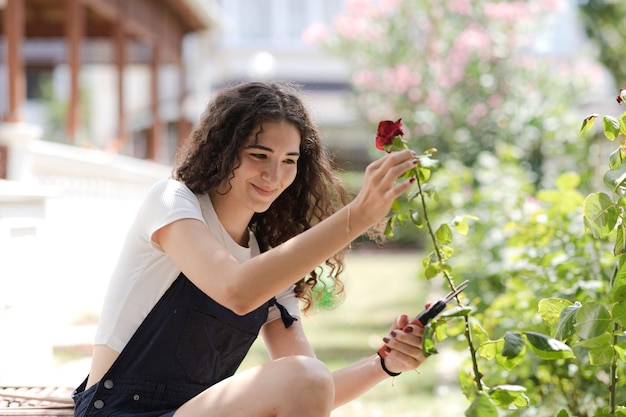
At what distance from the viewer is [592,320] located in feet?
5.77

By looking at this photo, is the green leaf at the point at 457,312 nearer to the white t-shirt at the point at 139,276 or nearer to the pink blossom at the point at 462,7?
the white t-shirt at the point at 139,276

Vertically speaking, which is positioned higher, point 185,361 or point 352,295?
point 185,361

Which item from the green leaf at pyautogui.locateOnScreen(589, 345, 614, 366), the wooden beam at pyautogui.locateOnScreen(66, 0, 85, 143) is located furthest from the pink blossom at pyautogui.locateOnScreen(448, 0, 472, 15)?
the green leaf at pyautogui.locateOnScreen(589, 345, 614, 366)

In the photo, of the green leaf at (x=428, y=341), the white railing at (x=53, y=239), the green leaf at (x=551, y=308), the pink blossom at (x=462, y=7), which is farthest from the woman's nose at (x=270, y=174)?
the pink blossom at (x=462, y=7)

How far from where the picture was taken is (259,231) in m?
2.58

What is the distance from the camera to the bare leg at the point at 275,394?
6.65 feet

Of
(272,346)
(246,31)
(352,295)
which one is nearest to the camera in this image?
(272,346)

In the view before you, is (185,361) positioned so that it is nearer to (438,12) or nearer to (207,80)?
(438,12)

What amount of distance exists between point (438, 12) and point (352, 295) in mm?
3347

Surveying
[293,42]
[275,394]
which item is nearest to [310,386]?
[275,394]

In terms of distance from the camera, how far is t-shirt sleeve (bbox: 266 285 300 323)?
2.51m

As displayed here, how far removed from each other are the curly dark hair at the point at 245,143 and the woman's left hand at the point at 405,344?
24cm

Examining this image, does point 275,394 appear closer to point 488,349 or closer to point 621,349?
point 488,349

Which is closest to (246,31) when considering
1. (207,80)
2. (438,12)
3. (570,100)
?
(207,80)
